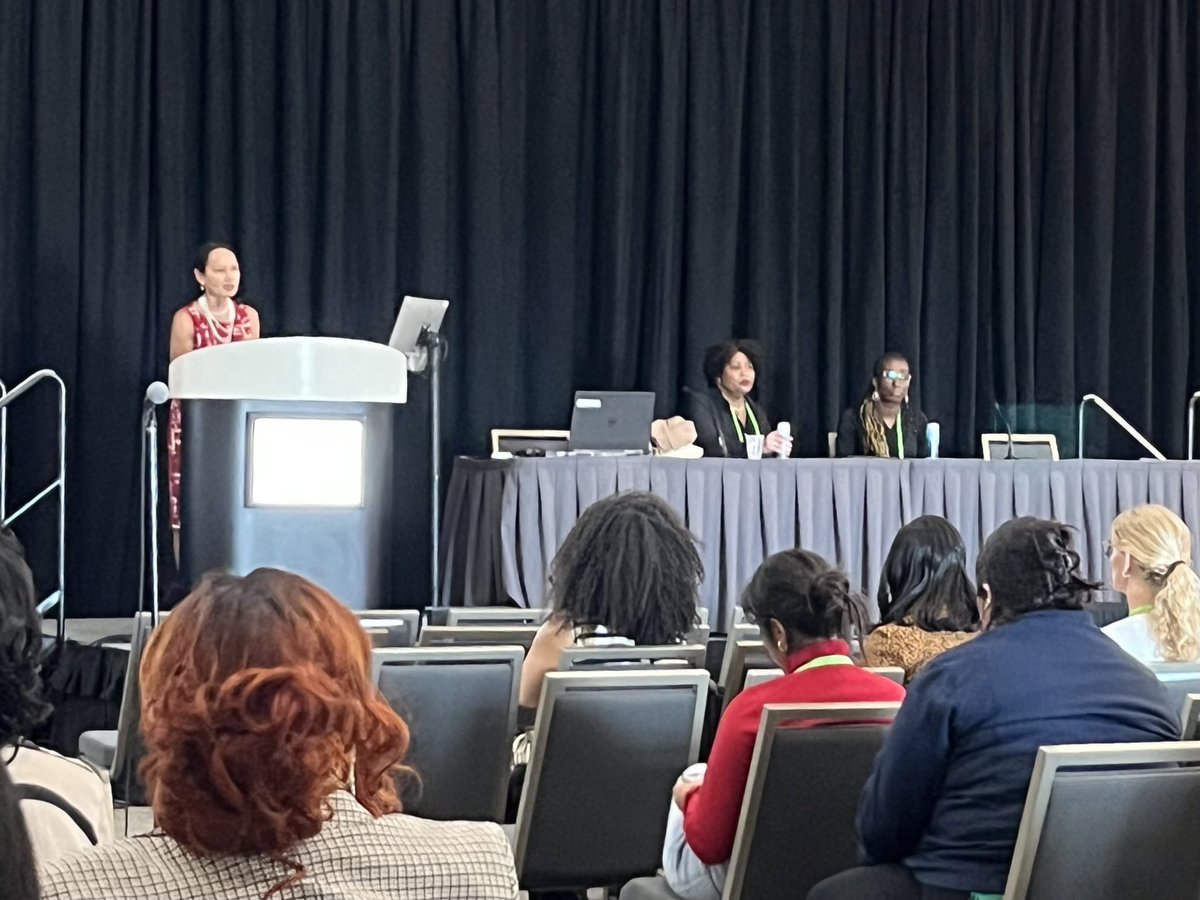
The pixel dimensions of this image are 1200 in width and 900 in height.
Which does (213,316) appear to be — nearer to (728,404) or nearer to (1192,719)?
(728,404)

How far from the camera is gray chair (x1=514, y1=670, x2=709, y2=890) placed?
8.61 ft

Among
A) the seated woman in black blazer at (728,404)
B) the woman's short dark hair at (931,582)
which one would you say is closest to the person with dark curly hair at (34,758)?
the woman's short dark hair at (931,582)

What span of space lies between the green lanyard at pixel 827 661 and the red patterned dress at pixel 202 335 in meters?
3.30

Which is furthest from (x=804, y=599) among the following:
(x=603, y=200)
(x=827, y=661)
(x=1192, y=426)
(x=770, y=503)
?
(x=1192, y=426)

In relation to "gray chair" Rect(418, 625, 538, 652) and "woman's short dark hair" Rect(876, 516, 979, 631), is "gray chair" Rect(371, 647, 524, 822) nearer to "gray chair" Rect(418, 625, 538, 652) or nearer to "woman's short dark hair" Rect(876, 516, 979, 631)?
"gray chair" Rect(418, 625, 538, 652)

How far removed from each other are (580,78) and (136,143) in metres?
2.01

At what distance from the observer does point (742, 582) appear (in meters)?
5.75

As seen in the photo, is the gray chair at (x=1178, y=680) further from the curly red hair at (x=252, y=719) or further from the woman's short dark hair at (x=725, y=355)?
the woman's short dark hair at (x=725, y=355)

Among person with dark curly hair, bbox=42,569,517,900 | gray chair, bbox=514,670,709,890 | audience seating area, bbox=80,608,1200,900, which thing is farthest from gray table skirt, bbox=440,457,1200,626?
person with dark curly hair, bbox=42,569,517,900

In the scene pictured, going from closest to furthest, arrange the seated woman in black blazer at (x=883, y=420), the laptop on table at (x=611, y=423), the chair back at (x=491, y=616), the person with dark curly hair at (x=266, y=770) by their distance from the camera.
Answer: the person with dark curly hair at (x=266, y=770)
the chair back at (x=491, y=616)
the laptop on table at (x=611, y=423)
the seated woman in black blazer at (x=883, y=420)

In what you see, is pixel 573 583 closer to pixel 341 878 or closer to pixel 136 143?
pixel 341 878

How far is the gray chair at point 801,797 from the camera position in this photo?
235 centimetres

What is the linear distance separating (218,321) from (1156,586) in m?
3.38

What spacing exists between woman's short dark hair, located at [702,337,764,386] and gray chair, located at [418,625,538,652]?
3414mm
